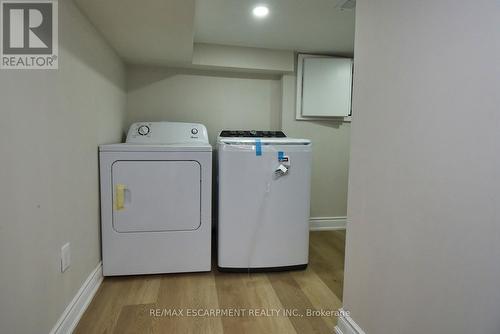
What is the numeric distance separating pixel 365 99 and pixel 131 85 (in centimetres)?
219

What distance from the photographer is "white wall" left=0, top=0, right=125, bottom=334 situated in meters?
0.87

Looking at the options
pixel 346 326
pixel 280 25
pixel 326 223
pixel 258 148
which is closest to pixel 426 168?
pixel 346 326

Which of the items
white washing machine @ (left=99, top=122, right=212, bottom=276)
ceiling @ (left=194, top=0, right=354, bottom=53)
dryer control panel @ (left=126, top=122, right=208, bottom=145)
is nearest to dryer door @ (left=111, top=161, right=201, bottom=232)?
white washing machine @ (left=99, top=122, right=212, bottom=276)

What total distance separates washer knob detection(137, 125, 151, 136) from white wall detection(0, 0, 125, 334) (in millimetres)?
545

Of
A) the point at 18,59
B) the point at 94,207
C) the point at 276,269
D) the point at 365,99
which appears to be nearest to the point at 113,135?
the point at 94,207

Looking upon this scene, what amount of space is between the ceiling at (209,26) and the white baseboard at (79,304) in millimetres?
1495

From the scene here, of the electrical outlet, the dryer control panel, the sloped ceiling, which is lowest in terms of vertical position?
the electrical outlet

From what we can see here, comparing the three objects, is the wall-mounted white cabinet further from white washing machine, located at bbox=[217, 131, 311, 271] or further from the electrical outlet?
the electrical outlet

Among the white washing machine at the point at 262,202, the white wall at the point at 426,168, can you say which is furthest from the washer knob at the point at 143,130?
the white wall at the point at 426,168

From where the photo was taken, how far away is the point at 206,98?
2.69 m

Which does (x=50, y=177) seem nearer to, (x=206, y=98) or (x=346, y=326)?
(x=346, y=326)

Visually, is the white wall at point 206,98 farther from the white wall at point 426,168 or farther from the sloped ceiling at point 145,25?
the white wall at point 426,168

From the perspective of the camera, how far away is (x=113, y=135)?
2.10 meters

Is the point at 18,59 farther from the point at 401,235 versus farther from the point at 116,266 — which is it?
the point at 401,235
